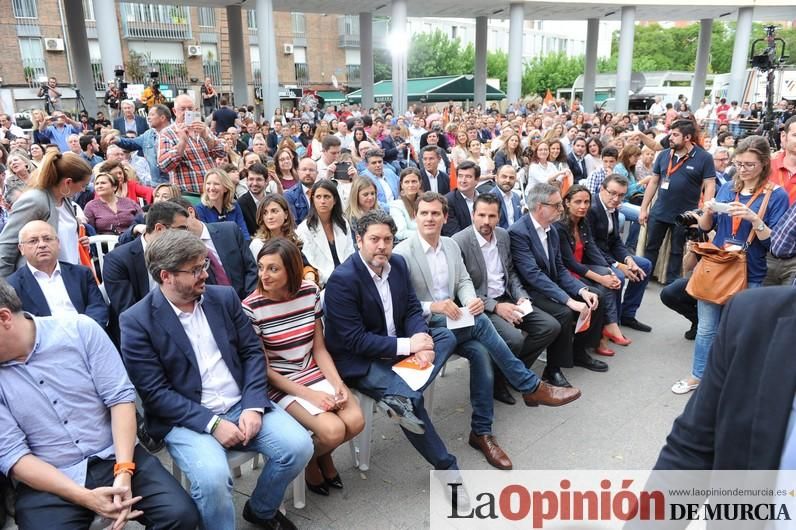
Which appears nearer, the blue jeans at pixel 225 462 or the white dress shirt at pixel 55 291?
the blue jeans at pixel 225 462

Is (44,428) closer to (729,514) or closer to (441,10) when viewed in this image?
(729,514)

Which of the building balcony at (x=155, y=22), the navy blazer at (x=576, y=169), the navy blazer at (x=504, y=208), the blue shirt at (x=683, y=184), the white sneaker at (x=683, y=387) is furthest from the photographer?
the building balcony at (x=155, y=22)

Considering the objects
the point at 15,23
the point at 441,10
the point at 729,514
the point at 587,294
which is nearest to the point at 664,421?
the point at 587,294

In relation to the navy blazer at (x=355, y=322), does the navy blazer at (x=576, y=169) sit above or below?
above

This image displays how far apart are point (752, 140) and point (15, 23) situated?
3438 centimetres

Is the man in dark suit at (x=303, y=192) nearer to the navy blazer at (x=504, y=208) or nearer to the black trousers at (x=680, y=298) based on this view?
the navy blazer at (x=504, y=208)

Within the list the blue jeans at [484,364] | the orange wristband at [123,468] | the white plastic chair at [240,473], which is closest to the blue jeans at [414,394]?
the blue jeans at [484,364]

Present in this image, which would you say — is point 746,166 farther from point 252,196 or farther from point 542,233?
point 252,196

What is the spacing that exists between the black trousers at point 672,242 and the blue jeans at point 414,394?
3.62m

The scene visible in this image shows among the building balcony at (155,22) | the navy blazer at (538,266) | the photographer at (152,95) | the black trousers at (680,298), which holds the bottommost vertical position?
the black trousers at (680,298)

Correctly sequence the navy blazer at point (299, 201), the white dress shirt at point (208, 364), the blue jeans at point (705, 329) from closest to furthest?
the white dress shirt at point (208, 364) < the blue jeans at point (705, 329) < the navy blazer at point (299, 201)

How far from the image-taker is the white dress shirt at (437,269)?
12.0 feet

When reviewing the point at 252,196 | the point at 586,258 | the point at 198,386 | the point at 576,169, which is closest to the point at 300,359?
the point at 198,386

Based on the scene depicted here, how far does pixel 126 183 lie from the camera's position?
17.0 ft
